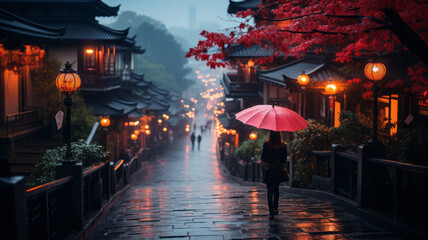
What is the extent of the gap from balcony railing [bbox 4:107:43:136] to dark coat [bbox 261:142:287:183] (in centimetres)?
1345

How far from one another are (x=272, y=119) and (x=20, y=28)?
12.7m

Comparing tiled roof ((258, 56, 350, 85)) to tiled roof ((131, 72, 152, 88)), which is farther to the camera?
tiled roof ((131, 72, 152, 88))

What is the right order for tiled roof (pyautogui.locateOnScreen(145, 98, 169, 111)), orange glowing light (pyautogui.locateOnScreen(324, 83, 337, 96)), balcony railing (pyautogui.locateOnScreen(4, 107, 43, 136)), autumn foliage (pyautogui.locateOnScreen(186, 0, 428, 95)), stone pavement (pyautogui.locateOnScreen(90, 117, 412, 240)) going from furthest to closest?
tiled roof (pyautogui.locateOnScreen(145, 98, 169, 111)) → balcony railing (pyautogui.locateOnScreen(4, 107, 43, 136)) → orange glowing light (pyautogui.locateOnScreen(324, 83, 337, 96)) → stone pavement (pyautogui.locateOnScreen(90, 117, 412, 240)) → autumn foliage (pyautogui.locateOnScreen(186, 0, 428, 95))

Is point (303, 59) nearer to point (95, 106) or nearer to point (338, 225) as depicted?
point (95, 106)

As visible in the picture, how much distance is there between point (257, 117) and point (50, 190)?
4.25 meters

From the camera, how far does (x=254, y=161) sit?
66.2 feet

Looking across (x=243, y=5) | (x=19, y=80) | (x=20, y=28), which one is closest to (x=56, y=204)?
(x=20, y=28)

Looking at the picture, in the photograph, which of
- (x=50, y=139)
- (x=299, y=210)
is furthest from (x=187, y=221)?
(x=50, y=139)

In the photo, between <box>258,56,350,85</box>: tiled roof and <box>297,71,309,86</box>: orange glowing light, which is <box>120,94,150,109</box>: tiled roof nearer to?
<box>258,56,350,85</box>: tiled roof

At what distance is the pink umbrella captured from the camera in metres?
7.93

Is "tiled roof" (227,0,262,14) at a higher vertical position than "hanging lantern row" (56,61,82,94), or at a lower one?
higher

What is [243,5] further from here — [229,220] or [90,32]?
[229,220]

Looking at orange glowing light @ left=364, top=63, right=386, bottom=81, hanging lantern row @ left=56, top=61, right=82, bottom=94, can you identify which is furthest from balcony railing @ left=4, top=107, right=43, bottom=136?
orange glowing light @ left=364, top=63, right=386, bottom=81

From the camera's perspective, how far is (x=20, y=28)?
16.0 m
